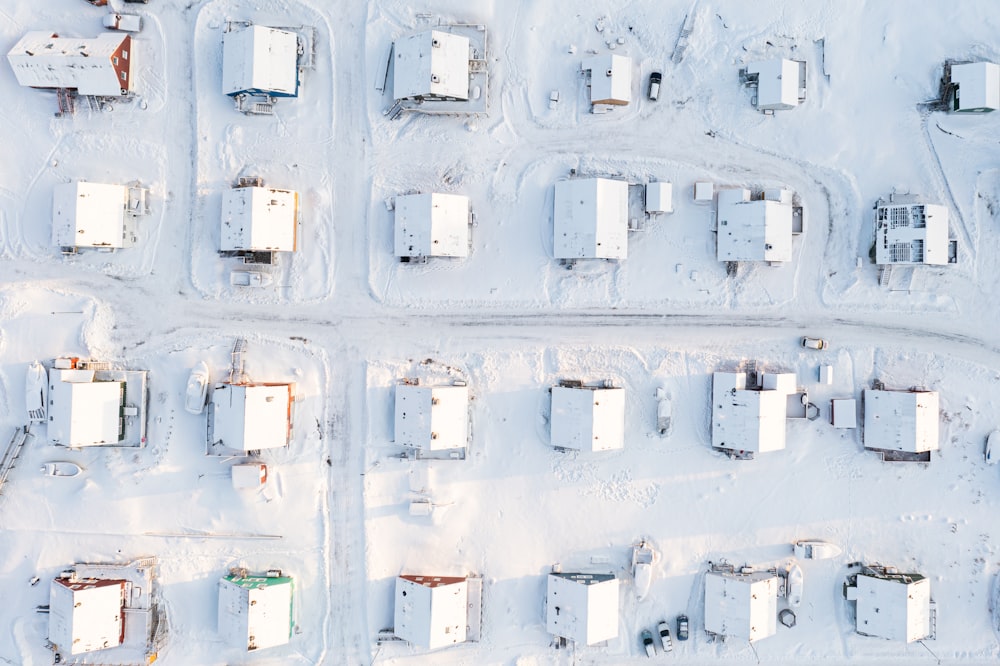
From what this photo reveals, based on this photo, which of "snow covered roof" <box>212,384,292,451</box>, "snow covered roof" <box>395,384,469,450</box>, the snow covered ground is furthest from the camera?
the snow covered ground

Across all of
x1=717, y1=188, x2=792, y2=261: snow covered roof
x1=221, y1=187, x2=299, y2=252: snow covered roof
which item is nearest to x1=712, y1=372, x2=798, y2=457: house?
x1=717, y1=188, x2=792, y2=261: snow covered roof

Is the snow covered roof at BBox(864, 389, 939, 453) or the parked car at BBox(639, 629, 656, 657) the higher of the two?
the snow covered roof at BBox(864, 389, 939, 453)

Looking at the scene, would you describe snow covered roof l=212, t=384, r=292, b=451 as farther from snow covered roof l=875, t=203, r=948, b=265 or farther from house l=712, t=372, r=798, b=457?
snow covered roof l=875, t=203, r=948, b=265

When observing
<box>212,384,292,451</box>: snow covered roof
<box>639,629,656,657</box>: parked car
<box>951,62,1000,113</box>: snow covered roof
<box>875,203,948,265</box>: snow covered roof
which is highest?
<box>951,62,1000,113</box>: snow covered roof

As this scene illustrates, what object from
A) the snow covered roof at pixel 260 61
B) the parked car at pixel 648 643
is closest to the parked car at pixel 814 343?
the parked car at pixel 648 643

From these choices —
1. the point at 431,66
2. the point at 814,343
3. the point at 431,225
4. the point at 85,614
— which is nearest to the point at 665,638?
the point at 814,343

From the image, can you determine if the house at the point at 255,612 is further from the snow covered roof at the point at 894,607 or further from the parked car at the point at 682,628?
the snow covered roof at the point at 894,607
